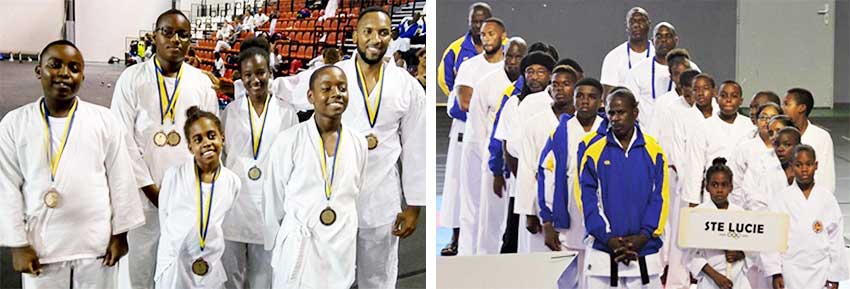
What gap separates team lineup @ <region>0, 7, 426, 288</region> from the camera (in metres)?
4.25

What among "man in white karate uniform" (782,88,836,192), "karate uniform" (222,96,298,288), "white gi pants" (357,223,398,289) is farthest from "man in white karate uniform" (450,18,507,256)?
"man in white karate uniform" (782,88,836,192)

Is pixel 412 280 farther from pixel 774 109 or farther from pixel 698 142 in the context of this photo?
Result: pixel 774 109

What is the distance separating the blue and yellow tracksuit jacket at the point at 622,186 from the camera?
4.74 meters

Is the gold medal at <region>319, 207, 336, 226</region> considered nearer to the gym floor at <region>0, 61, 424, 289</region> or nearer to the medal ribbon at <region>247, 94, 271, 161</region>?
the medal ribbon at <region>247, 94, 271, 161</region>

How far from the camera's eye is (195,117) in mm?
4414

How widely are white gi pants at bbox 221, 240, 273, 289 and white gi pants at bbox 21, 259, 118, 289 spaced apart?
1.66 ft

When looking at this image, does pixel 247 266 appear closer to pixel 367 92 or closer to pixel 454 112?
pixel 367 92

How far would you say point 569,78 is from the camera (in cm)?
477

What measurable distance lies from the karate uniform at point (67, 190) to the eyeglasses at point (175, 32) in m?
0.40

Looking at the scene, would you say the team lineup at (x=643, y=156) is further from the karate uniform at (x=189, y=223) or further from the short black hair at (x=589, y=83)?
the karate uniform at (x=189, y=223)

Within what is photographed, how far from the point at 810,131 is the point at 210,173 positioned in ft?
8.59

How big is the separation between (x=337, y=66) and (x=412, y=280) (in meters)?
1.01

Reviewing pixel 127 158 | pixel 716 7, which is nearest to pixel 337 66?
pixel 127 158

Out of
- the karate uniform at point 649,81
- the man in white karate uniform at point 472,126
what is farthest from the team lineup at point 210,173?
the karate uniform at point 649,81
